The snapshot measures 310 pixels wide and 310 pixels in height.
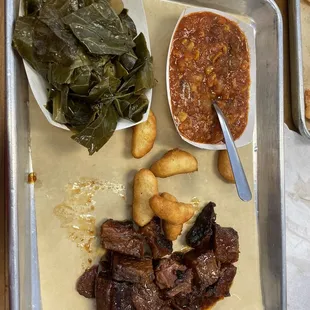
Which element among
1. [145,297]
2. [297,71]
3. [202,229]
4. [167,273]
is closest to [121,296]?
[145,297]

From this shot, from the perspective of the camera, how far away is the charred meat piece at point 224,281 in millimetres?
2619

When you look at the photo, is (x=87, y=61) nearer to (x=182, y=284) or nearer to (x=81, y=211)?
(x=81, y=211)

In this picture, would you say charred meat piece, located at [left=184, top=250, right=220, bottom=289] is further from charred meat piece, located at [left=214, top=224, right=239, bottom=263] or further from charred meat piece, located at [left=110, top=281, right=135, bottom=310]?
charred meat piece, located at [left=110, top=281, right=135, bottom=310]

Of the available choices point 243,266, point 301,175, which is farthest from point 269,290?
point 301,175

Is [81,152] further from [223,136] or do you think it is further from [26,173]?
[223,136]

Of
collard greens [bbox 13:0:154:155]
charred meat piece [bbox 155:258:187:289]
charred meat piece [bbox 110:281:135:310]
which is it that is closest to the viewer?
collard greens [bbox 13:0:154:155]

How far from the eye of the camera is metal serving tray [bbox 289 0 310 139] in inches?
114

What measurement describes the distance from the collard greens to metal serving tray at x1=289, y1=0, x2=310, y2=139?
3.72 feet

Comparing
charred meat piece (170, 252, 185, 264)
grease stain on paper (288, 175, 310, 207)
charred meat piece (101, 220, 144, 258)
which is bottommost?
charred meat piece (170, 252, 185, 264)

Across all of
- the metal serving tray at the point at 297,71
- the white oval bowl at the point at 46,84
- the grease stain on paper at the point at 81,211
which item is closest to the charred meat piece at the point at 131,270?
the grease stain on paper at the point at 81,211

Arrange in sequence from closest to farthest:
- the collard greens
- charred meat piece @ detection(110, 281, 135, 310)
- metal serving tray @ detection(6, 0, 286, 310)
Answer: the collard greens → charred meat piece @ detection(110, 281, 135, 310) → metal serving tray @ detection(6, 0, 286, 310)

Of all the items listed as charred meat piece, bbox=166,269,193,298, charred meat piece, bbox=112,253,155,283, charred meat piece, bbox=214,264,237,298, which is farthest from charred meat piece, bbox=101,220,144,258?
charred meat piece, bbox=214,264,237,298

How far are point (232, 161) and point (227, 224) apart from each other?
17.5 inches

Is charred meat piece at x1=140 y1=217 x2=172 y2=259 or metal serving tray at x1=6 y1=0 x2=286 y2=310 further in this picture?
metal serving tray at x1=6 y1=0 x2=286 y2=310
